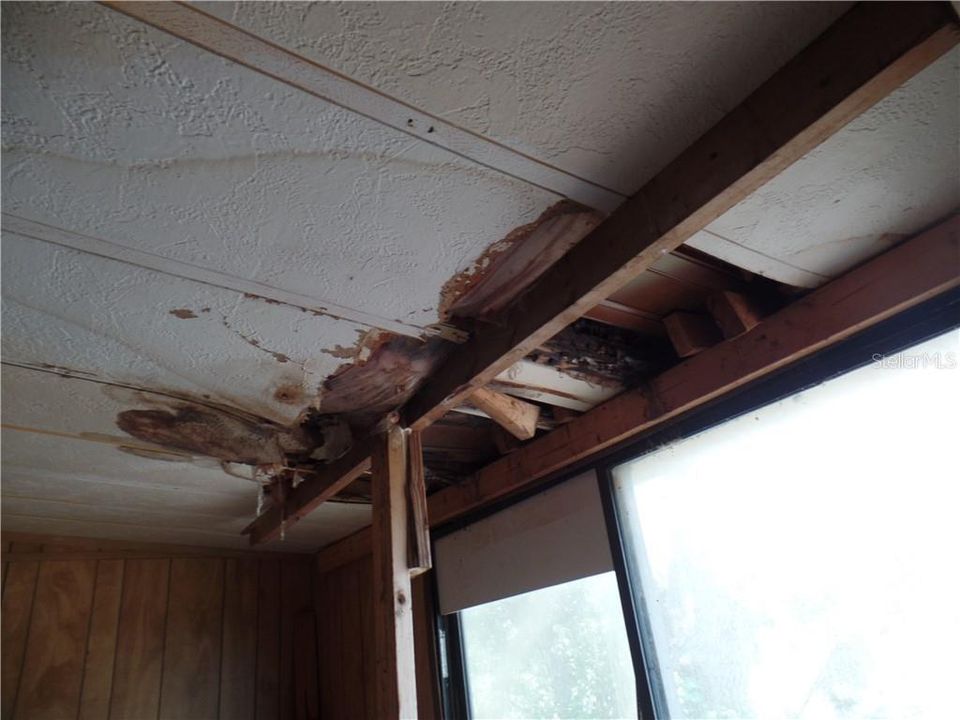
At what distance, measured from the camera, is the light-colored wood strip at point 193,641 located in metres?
2.79

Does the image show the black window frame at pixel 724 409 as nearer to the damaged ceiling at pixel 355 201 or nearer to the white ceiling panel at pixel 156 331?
the damaged ceiling at pixel 355 201

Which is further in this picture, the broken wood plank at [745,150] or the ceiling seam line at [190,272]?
the ceiling seam line at [190,272]

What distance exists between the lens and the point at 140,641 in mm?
2791

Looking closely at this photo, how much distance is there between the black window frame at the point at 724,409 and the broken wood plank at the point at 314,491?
667mm

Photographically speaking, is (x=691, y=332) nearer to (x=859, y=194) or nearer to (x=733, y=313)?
(x=733, y=313)

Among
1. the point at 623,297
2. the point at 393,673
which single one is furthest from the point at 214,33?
the point at 393,673

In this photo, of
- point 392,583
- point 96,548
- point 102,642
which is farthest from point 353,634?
point 392,583

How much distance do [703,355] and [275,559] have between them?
247 cm

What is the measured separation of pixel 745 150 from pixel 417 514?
1060 mm

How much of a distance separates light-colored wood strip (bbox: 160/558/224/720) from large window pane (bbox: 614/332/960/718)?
2.09 metres

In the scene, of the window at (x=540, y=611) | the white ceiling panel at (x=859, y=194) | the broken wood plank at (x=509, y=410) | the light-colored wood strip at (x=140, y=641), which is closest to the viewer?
the white ceiling panel at (x=859, y=194)

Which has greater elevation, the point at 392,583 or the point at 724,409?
the point at 724,409

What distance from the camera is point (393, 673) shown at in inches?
55.2

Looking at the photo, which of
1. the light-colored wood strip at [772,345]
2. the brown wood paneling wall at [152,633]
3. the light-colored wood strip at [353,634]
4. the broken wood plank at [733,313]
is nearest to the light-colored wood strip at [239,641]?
the brown wood paneling wall at [152,633]
